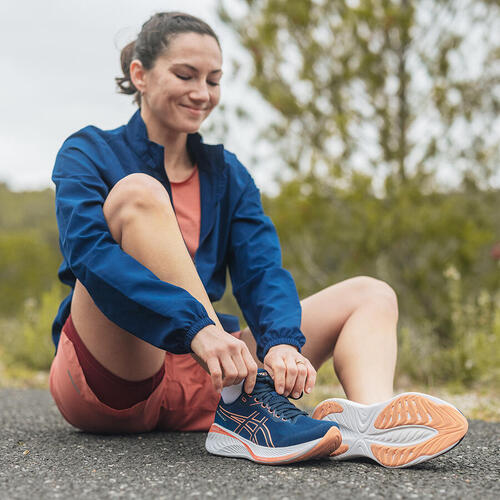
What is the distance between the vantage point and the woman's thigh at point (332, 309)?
1.85 metres

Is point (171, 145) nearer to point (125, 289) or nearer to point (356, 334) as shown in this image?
point (125, 289)

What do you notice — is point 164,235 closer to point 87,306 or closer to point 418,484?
point 87,306

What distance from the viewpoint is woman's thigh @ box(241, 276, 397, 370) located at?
6.08 feet

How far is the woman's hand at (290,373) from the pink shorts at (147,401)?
45 cm

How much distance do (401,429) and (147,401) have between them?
76 cm

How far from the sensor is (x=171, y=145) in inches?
81.6

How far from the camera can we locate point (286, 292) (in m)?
1.81

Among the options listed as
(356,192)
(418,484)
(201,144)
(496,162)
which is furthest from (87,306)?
(496,162)

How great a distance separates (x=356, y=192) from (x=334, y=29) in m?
1.24

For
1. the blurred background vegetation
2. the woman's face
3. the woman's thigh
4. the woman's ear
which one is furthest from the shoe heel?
the blurred background vegetation

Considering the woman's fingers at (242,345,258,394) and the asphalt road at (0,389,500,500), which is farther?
the woman's fingers at (242,345,258,394)

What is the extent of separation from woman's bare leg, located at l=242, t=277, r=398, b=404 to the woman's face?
67cm

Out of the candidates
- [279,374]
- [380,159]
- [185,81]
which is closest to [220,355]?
[279,374]

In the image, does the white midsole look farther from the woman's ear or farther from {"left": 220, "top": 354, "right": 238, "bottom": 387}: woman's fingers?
the woman's ear
